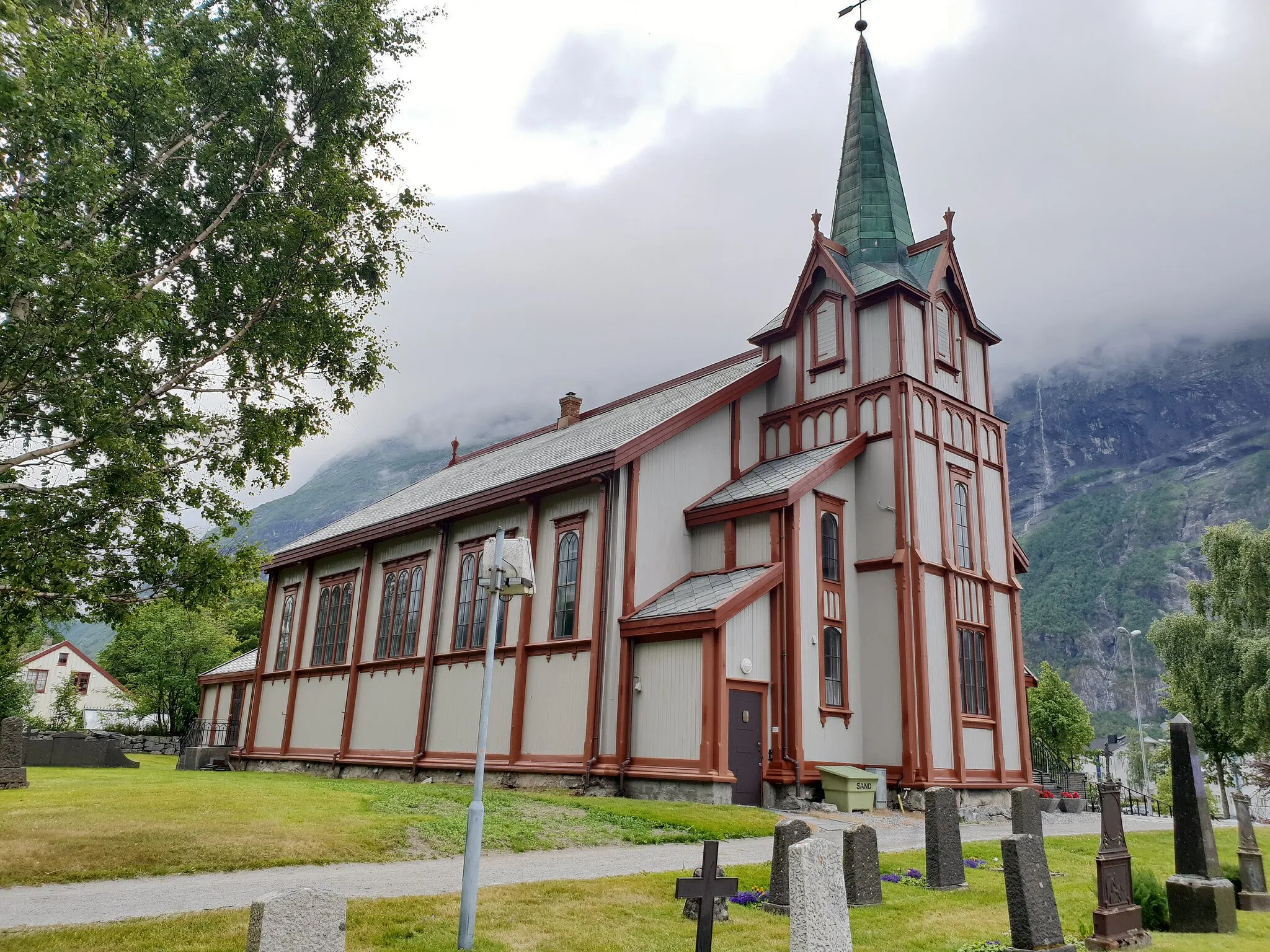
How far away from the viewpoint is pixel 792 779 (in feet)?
64.0

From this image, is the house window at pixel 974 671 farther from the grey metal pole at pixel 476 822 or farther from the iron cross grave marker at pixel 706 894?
the grey metal pole at pixel 476 822

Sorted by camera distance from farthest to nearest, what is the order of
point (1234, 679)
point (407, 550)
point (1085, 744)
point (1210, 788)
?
point (1210, 788) → point (1085, 744) → point (1234, 679) → point (407, 550)

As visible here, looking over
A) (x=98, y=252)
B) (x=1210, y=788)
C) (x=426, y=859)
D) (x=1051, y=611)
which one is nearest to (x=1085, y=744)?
(x=1210, y=788)

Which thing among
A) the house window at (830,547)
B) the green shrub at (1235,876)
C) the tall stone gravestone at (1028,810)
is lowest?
the green shrub at (1235,876)

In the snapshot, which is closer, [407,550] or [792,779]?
[792,779]

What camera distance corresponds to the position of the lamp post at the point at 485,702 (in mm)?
7512

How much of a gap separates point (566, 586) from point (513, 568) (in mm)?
13807

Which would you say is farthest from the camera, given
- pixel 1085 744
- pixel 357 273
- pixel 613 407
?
pixel 1085 744

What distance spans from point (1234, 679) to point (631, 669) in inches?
1085

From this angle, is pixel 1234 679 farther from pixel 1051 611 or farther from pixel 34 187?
pixel 1051 611

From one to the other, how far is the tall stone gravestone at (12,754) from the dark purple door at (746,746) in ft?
50.7

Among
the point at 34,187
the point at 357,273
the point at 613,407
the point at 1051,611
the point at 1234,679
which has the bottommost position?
the point at 1234,679

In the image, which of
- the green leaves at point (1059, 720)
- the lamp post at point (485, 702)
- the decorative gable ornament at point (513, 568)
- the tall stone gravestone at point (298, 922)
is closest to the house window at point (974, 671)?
the lamp post at point (485, 702)

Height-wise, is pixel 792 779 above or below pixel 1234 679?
below
